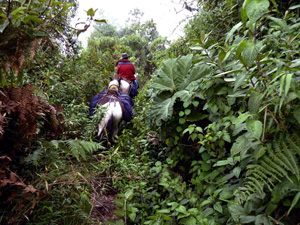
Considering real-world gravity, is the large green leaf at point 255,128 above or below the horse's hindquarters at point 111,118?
above

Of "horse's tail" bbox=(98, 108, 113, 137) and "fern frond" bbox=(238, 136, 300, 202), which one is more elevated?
"fern frond" bbox=(238, 136, 300, 202)

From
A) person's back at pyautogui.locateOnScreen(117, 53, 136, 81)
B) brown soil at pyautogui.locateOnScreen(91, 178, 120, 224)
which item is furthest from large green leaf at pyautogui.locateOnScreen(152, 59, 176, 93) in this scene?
person's back at pyautogui.locateOnScreen(117, 53, 136, 81)

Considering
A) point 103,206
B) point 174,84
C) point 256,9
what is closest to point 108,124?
point 103,206

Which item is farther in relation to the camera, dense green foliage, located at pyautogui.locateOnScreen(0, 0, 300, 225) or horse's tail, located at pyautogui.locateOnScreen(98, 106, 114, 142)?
horse's tail, located at pyautogui.locateOnScreen(98, 106, 114, 142)

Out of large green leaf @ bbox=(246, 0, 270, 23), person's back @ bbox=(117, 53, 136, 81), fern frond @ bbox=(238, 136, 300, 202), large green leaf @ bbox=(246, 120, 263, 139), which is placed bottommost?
fern frond @ bbox=(238, 136, 300, 202)

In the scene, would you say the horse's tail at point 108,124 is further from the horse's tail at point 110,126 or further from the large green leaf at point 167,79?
the large green leaf at point 167,79

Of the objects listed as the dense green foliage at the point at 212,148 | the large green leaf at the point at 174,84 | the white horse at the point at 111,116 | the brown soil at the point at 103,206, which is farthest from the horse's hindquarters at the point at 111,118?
the large green leaf at the point at 174,84

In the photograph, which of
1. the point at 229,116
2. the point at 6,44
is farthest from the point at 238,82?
the point at 6,44

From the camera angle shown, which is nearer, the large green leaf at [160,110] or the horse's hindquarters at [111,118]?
the large green leaf at [160,110]

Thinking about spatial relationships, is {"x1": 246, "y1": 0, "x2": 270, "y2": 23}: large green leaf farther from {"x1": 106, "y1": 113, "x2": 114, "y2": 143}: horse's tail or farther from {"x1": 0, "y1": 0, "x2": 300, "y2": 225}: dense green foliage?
{"x1": 106, "y1": 113, "x2": 114, "y2": 143}: horse's tail

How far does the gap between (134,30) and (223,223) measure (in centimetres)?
1933

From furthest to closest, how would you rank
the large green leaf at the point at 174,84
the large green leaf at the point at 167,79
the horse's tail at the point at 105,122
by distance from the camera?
the horse's tail at the point at 105,122
the large green leaf at the point at 167,79
the large green leaf at the point at 174,84

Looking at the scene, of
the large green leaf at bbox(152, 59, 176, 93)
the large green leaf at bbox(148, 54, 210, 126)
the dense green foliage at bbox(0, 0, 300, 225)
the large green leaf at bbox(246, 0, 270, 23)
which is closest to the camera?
the large green leaf at bbox(246, 0, 270, 23)

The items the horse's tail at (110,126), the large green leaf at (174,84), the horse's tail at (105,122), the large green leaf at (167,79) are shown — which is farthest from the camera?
the horse's tail at (110,126)
